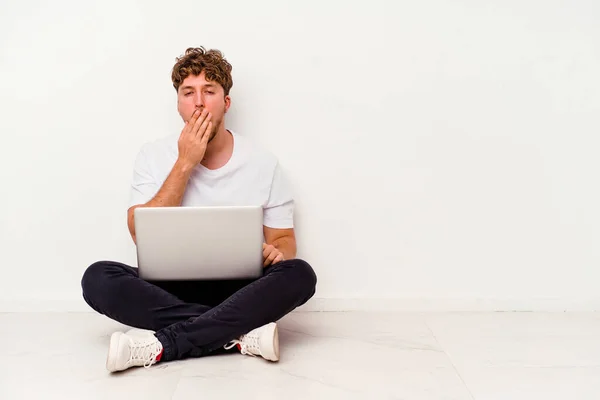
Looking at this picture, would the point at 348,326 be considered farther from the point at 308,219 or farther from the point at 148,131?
the point at 148,131

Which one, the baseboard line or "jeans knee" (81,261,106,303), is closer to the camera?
"jeans knee" (81,261,106,303)

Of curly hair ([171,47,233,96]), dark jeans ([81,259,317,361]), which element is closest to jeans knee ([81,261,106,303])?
dark jeans ([81,259,317,361])

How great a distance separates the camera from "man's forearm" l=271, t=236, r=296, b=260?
2.38 metres

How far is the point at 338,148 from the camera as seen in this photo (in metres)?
2.60

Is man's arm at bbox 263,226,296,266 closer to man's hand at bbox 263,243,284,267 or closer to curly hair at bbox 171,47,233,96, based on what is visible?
man's hand at bbox 263,243,284,267

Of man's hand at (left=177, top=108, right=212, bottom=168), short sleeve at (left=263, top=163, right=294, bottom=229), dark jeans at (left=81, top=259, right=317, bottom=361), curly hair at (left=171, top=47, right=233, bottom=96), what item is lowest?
dark jeans at (left=81, top=259, right=317, bottom=361)

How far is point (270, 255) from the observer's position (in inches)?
85.4

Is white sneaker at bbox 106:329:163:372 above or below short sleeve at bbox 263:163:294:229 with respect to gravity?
below

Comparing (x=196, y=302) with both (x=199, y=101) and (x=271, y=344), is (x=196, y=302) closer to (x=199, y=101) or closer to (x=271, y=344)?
(x=271, y=344)

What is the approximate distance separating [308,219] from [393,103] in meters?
0.53

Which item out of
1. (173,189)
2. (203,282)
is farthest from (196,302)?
(173,189)

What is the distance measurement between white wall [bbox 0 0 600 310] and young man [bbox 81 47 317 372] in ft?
0.68

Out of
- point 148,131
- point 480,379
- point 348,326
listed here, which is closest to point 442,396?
point 480,379

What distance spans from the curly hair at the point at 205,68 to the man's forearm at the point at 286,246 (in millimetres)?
532
